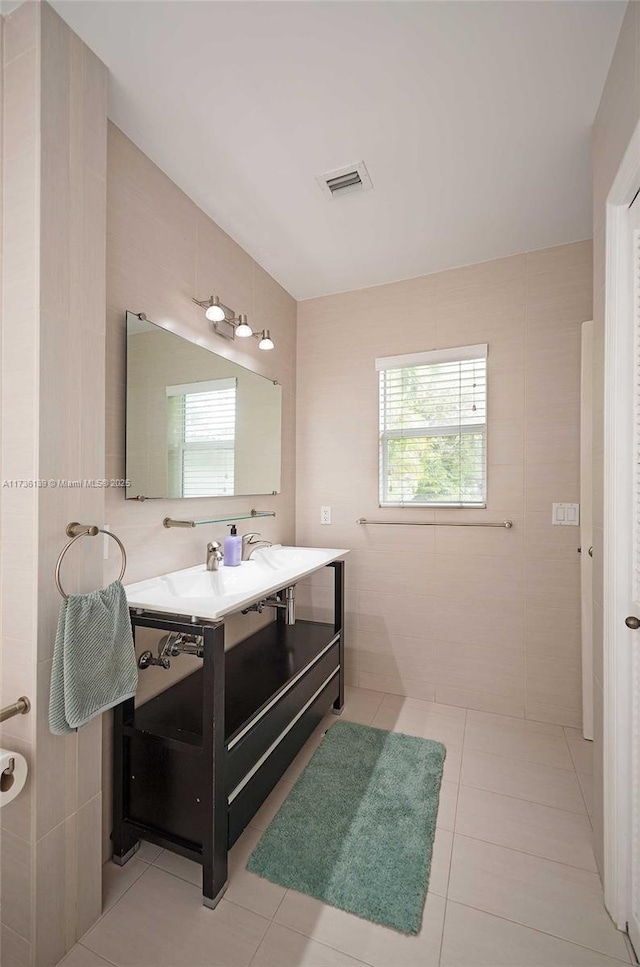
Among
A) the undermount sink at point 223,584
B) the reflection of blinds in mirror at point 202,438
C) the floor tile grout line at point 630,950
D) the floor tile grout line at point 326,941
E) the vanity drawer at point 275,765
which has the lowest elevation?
the floor tile grout line at point 630,950

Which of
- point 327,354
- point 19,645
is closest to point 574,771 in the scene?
point 19,645

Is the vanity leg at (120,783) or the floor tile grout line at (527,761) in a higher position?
the vanity leg at (120,783)

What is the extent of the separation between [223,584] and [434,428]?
1500 millimetres

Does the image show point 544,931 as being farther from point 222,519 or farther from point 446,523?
point 222,519

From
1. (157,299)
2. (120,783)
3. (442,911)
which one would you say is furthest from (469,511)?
(120,783)

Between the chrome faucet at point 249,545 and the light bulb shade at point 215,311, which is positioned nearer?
the light bulb shade at point 215,311

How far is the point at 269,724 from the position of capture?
1.57 meters

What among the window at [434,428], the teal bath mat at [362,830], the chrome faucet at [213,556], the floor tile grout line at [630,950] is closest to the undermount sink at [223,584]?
the chrome faucet at [213,556]

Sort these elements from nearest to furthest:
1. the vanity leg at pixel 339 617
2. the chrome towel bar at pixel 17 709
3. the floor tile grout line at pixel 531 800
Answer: the chrome towel bar at pixel 17 709, the floor tile grout line at pixel 531 800, the vanity leg at pixel 339 617

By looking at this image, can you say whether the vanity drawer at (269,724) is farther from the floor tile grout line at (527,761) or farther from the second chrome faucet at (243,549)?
the floor tile grout line at (527,761)

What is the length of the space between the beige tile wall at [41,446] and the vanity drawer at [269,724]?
41cm

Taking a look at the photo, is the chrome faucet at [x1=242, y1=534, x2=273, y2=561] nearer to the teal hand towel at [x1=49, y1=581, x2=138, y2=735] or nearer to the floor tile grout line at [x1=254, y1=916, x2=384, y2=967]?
the teal hand towel at [x1=49, y1=581, x2=138, y2=735]

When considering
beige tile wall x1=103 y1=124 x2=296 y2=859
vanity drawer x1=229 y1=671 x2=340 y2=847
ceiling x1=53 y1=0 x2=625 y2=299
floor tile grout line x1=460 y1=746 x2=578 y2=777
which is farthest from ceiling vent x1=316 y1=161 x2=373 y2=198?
floor tile grout line x1=460 y1=746 x2=578 y2=777

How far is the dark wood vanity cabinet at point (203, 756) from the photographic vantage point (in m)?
1.26
